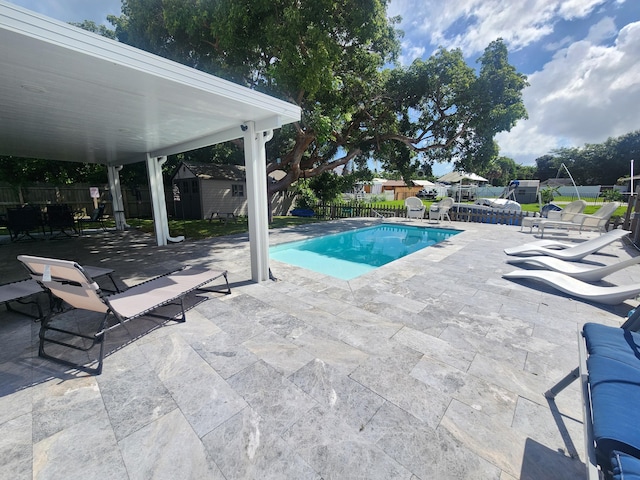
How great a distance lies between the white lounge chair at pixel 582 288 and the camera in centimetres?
373

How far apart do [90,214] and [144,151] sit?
962 centimetres

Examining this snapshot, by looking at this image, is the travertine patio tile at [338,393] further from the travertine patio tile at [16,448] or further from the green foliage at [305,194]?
the green foliage at [305,194]

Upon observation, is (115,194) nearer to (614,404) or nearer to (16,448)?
(16,448)

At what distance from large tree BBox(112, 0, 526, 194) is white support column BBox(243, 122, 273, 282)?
482 centimetres

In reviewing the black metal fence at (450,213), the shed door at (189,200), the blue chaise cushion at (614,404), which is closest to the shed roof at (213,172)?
the shed door at (189,200)

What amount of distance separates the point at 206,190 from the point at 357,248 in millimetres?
10197

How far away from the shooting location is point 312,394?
7.18 feet

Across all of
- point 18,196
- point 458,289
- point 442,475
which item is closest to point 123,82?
point 442,475

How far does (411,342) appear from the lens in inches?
116

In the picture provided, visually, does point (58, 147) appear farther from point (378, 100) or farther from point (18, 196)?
point (378, 100)

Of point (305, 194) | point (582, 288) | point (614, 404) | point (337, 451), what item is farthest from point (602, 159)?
point (337, 451)

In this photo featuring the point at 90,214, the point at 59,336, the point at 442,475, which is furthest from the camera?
the point at 90,214

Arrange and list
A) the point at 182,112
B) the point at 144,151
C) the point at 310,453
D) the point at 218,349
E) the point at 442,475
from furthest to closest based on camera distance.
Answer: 1. the point at 144,151
2. the point at 182,112
3. the point at 218,349
4. the point at 310,453
5. the point at 442,475

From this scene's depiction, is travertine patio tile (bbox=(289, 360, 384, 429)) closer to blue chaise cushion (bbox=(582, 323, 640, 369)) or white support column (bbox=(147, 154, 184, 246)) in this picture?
blue chaise cushion (bbox=(582, 323, 640, 369))
